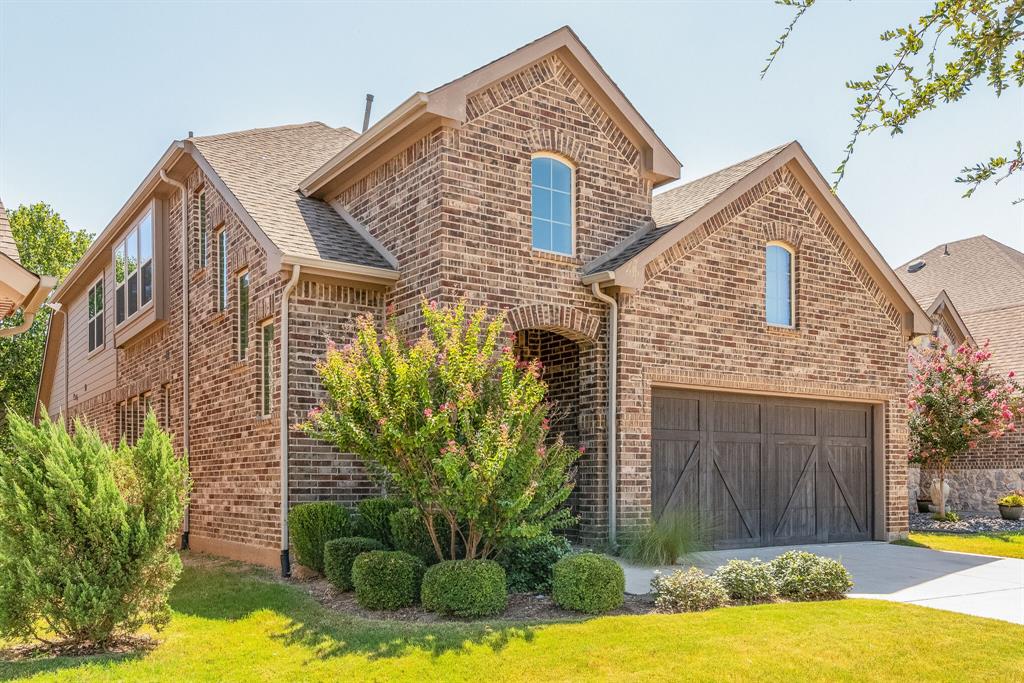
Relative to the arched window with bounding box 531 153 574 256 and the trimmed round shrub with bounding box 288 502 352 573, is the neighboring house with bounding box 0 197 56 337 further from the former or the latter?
the arched window with bounding box 531 153 574 256

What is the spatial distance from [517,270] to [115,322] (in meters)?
11.7

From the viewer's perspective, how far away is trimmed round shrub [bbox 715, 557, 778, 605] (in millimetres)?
10078

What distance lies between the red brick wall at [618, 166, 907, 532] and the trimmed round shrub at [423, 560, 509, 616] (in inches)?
149

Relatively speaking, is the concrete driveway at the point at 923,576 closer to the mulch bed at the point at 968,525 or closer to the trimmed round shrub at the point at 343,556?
the trimmed round shrub at the point at 343,556

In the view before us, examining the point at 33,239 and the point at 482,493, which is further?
the point at 33,239

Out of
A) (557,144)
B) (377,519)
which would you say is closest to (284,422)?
(377,519)

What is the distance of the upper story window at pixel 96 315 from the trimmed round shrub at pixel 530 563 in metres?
14.8

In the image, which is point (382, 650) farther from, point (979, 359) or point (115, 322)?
point (979, 359)

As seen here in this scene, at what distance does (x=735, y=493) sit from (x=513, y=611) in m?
5.99

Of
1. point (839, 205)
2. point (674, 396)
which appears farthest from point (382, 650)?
point (839, 205)

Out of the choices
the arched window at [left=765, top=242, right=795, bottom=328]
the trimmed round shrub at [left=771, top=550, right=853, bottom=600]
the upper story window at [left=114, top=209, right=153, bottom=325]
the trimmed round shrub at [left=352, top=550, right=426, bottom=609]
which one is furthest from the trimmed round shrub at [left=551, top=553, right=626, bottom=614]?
the upper story window at [left=114, top=209, right=153, bottom=325]

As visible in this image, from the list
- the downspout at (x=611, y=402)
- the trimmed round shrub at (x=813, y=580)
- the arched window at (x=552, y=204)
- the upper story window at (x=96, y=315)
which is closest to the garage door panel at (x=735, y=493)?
the downspout at (x=611, y=402)

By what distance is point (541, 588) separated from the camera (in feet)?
33.7

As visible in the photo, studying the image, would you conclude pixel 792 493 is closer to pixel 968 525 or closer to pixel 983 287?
pixel 968 525
